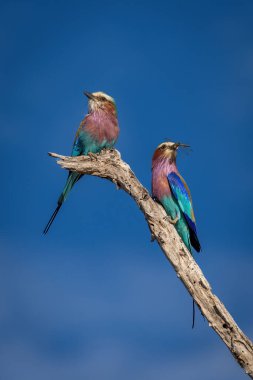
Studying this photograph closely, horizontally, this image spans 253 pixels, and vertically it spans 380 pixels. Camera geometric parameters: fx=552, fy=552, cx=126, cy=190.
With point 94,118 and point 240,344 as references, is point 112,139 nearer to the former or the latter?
point 94,118

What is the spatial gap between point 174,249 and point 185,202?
0.83 meters

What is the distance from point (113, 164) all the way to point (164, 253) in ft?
4.31

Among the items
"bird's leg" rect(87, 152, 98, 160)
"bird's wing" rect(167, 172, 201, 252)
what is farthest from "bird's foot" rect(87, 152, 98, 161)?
"bird's wing" rect(167, 172, 201, 252)

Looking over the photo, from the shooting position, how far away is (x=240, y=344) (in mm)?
5527

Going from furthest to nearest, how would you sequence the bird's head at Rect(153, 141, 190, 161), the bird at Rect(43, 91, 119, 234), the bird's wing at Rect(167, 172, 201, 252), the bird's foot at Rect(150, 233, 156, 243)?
the bird at Rect(43, 91, 119, 234)
the bird's head at Rect(153, 141, 190, 161)
the bird's wing at Rect(167, 172, 201, 252)
the bird's foot at Rect(150, 233, 156, 243)

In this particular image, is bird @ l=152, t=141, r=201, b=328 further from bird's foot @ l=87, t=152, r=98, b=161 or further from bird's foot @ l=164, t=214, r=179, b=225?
bird's foot @ l=87, t=152, r=98, b=161

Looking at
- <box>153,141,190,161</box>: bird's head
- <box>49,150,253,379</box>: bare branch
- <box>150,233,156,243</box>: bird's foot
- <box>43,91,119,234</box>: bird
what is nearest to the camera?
<box>49,150,253,379</box>: bare branch

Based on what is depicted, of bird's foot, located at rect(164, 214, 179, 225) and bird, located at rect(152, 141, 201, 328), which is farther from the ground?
bird, located at rect(152, 141, 201, 328)

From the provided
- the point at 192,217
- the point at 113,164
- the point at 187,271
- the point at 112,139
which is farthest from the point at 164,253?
the point at 112,139

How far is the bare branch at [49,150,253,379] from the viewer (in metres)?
5.56

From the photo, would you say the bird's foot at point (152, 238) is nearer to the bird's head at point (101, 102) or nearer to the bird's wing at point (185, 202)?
the bird's wing at point (185, 202)

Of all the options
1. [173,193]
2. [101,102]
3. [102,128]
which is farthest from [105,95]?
[173,193]

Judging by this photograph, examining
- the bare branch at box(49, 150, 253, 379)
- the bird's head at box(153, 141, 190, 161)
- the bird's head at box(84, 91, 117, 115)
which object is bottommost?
the bare branch at box(49, 150, 253, 379)

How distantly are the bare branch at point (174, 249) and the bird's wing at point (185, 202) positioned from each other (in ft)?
1.10
